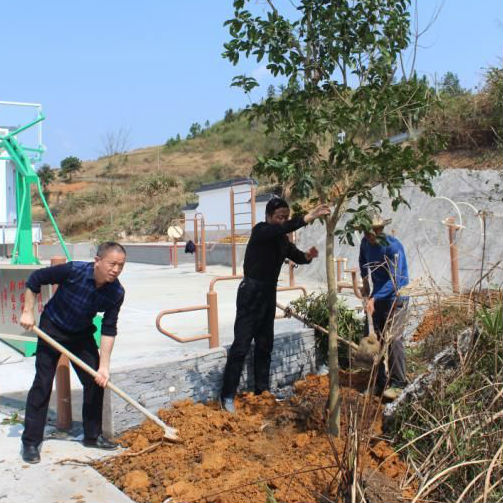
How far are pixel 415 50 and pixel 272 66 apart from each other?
3.04 feet

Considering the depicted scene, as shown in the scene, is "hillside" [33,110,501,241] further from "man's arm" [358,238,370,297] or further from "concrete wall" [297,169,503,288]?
"man's arm" [358,238,370,297]

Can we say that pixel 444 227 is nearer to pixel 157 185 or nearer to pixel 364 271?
pixel 364 271

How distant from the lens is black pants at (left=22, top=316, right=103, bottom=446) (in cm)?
372

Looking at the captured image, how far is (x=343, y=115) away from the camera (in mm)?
3441

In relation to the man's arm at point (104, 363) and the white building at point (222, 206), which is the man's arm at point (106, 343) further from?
the white building at point (222, 206)

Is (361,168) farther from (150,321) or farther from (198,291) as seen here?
(198,291)

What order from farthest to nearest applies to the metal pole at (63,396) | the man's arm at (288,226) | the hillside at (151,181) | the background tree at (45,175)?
the background tree at (45,175)
the hillside at (151,181)
the metal pole at (63,396)
the man's arm at (288,226)

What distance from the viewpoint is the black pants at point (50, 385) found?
147 inches

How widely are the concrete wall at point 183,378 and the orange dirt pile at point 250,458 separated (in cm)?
10

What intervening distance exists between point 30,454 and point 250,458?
141 centimetres

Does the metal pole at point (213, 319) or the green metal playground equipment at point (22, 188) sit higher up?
the green metal playground equipment at point (22, 188)

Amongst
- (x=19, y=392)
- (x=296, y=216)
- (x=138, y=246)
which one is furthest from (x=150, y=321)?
(x=138, y=246)

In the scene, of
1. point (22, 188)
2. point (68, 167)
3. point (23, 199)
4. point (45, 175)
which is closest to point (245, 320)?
point (23, 199)

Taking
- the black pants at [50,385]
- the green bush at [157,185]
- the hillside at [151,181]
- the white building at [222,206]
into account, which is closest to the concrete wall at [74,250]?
the hillside at [151,181]
